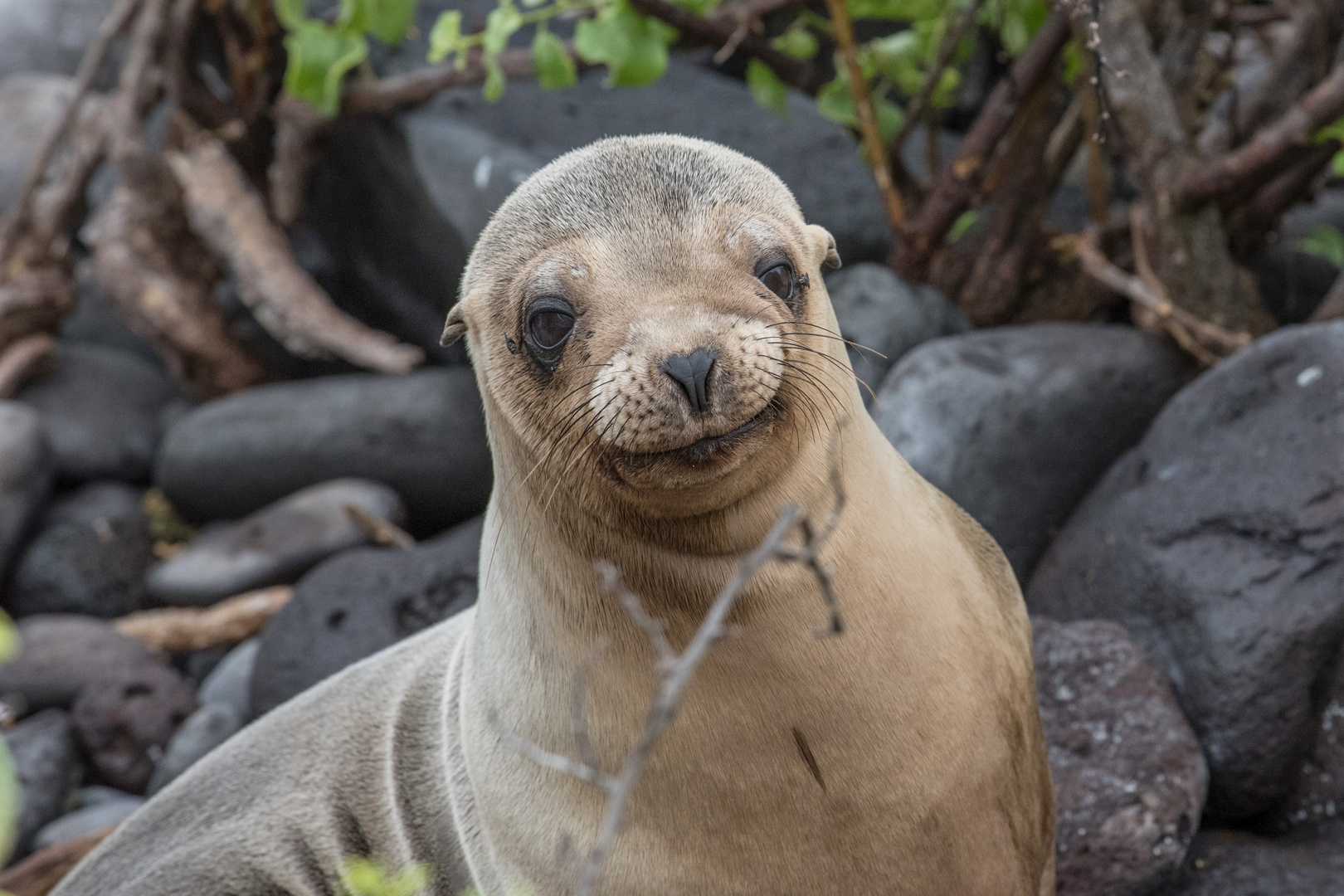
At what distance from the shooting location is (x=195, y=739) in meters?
4.55

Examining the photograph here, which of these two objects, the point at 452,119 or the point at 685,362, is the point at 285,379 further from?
the point at 685,362

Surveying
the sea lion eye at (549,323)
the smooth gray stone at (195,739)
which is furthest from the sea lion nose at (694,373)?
the smooth gray stone at (195,739)

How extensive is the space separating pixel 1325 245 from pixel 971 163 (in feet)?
6.12

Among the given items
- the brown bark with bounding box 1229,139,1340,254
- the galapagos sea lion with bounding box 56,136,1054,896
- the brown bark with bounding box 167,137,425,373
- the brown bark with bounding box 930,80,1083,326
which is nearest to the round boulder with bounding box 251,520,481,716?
the galapagos sea lion with bounding box 56,136,1054,896

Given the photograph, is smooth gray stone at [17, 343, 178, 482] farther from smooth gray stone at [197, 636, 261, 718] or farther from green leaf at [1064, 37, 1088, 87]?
green leaf at [1064, 37, 1088, 87]

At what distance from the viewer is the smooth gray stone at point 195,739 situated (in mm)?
4469

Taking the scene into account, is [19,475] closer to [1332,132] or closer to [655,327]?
[655,327]

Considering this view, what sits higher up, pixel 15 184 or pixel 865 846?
pixel 865 846

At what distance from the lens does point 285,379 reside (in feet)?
23.2

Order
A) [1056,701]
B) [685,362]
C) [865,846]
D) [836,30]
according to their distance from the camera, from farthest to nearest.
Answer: [836,30], [1056,701], [865,846], [685,362]

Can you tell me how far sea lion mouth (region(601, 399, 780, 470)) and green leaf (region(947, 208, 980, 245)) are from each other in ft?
12.7

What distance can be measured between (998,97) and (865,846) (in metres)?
3.78

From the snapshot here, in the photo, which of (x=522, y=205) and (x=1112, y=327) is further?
(x=1112, y=327)

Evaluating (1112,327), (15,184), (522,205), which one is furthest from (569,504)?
(15,184)
